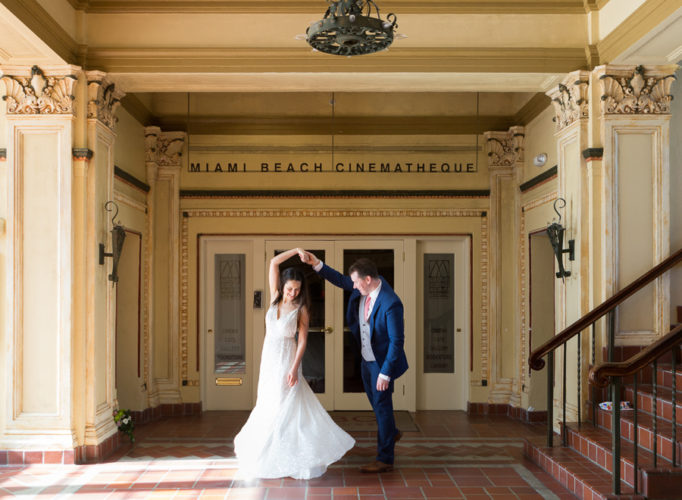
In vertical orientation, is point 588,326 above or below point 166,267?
below

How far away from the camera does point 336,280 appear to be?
561cm

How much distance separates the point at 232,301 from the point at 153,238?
1.20m

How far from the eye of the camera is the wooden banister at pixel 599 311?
16.5 feet

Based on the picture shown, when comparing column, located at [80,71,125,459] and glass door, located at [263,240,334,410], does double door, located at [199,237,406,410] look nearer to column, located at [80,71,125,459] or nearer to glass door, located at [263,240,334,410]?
A: glass door, located at [263,240,334,410]

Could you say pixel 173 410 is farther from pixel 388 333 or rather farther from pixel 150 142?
pixel 388 333

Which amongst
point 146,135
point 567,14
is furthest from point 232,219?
point 567,14

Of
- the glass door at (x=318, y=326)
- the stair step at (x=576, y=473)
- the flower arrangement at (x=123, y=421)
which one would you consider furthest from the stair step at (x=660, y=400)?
the flower arrangement at (x=123, y=421)

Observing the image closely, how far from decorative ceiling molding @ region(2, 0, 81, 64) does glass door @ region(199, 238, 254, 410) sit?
302cm

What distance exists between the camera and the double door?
7.98 meters

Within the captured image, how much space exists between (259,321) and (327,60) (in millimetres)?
3551

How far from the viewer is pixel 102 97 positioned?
5.69 m

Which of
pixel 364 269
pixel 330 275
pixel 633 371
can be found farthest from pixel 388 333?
pixel 633 371

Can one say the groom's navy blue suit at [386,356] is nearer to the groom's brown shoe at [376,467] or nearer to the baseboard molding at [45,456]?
the groom's brown shoe at [376,467]

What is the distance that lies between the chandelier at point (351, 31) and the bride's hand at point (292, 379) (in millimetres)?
2577
